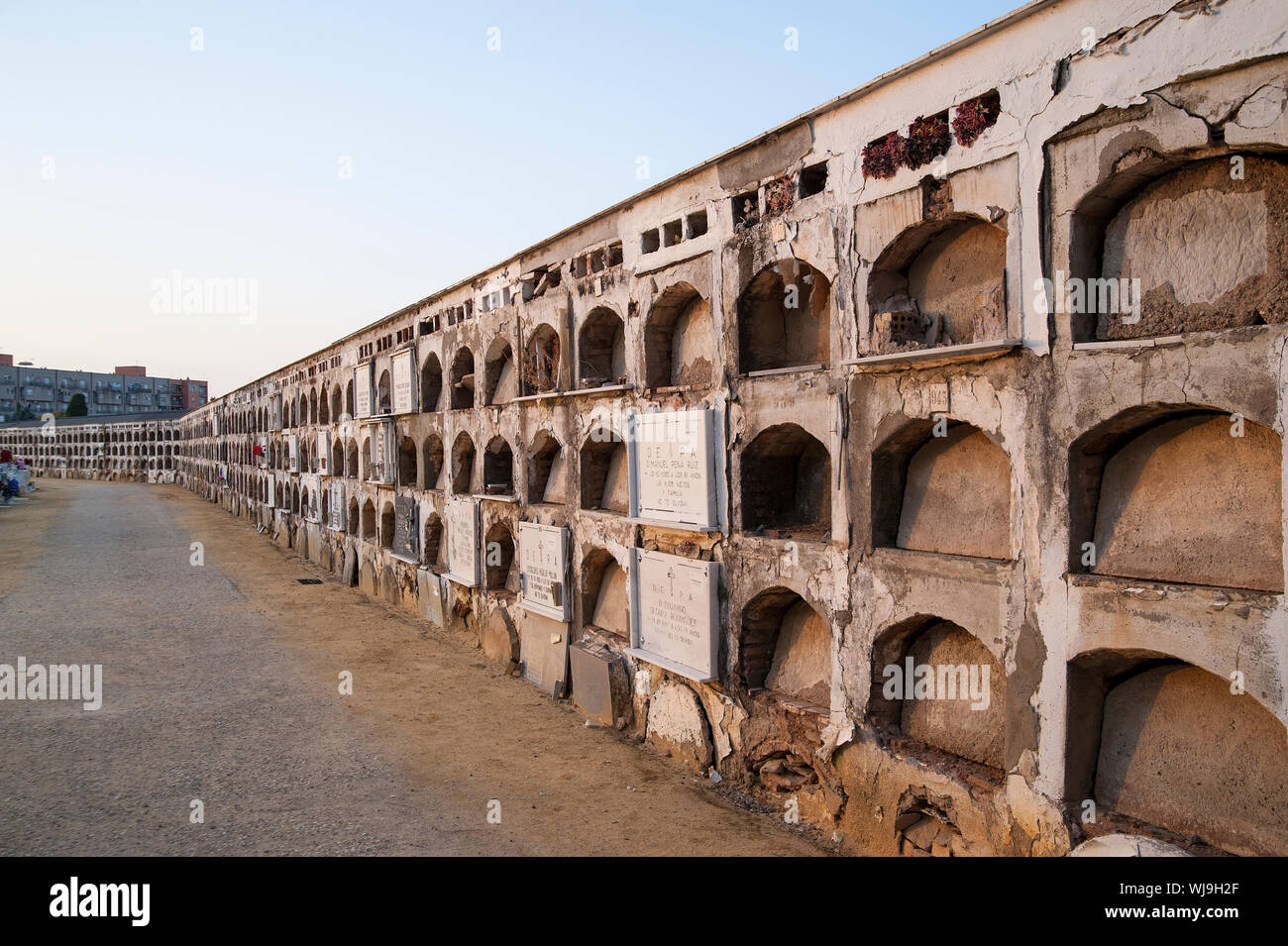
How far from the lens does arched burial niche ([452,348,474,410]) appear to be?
1335cm

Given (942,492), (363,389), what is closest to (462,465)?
(363,389)

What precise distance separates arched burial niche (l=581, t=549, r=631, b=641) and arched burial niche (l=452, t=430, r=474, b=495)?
13.8 feet

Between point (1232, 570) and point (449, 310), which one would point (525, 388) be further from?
point (1232, 570)

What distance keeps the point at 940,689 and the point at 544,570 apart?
5.51 meters

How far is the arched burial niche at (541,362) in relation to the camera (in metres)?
10.6

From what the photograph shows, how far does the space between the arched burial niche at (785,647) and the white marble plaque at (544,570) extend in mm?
3185

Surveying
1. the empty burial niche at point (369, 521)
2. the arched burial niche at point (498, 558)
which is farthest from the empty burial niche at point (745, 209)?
the empty burial niche at point (369, 521)

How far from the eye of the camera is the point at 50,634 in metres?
12.3

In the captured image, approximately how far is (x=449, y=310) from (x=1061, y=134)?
10.3 meters

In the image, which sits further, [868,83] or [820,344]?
[820,344]

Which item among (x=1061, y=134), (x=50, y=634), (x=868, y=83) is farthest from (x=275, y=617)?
(x=1061, y=134)

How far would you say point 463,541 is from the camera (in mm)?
12906

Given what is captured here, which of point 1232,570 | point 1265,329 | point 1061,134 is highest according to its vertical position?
point 1061,134

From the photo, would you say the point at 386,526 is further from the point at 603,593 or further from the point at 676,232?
the point at 676,232
